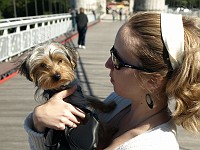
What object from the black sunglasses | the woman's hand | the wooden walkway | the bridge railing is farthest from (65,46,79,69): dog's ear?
the bridge railing

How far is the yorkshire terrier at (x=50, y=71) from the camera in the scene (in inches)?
91.7

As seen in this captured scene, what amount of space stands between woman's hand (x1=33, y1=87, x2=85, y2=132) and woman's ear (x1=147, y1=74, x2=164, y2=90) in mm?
431

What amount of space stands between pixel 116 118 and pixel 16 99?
186 inches

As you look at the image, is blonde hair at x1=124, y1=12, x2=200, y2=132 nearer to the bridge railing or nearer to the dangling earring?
the dangling earring

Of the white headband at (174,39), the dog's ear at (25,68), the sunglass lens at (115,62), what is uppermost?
the white headband at (174,39)

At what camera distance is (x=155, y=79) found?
5.06 ft

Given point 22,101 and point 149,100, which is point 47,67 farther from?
point 22,101

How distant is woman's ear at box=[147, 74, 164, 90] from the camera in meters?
1.53

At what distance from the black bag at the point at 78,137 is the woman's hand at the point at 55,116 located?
0.04m

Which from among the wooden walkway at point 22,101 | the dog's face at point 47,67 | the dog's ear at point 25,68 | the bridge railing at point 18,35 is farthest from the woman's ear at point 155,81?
the bridge railing at point 18,35

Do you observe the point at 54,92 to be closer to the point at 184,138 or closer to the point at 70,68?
the point at 70,68

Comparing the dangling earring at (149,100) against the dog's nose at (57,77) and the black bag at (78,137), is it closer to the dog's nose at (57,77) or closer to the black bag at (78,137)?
the black bag at (78,137)

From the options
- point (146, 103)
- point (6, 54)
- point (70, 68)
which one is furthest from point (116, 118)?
point (6, 54)

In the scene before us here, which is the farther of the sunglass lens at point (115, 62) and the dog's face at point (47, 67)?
the dog's face at point (47, 67)
